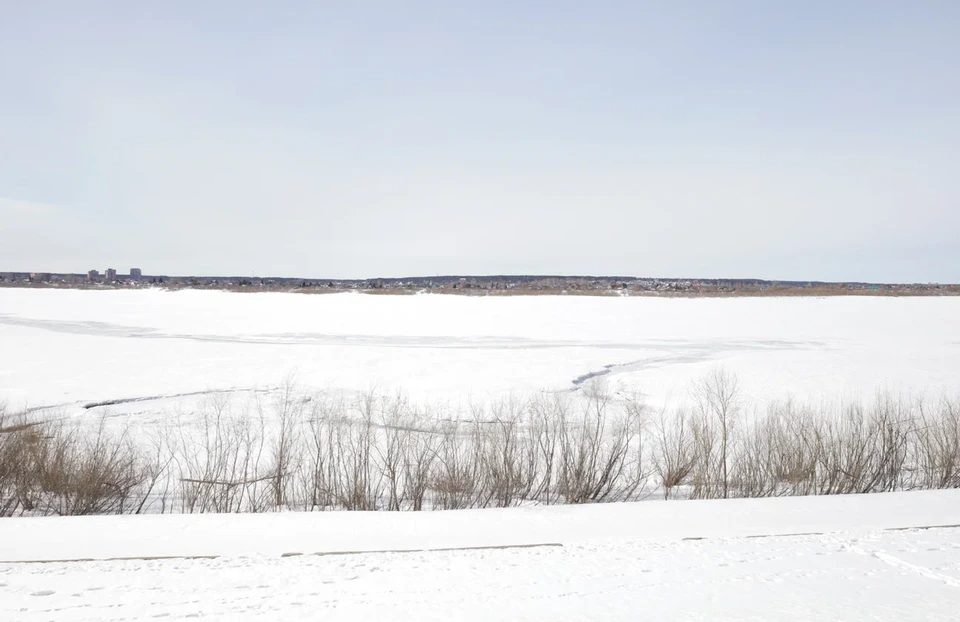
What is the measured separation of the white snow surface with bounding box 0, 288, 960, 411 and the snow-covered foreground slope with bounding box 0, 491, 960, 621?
6.18m

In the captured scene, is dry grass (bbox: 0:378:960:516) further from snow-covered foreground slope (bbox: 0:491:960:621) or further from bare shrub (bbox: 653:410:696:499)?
snow-covered foreground slope (bbox: 0:491:960:621)

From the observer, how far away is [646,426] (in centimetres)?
1234

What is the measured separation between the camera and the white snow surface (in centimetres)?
1580

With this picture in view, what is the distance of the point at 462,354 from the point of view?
2186cm

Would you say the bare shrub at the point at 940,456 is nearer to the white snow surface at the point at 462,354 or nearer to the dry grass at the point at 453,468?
the dry grass at the point at 453,468

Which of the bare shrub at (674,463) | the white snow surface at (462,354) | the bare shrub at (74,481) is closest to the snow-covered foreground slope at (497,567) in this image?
the bare shrub at (74,481)

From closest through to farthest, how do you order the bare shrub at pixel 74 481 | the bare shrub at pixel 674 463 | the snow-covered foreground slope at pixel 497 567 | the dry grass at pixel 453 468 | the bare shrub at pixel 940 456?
1. the snow-covered foreground slope at pixel 497 567
2. the bare shrub at pixel 74 481
3. the dry grass at pixel 453 468
4. the bare shrub at pixel 674 463
5. the bare shrub at pixel 940 456

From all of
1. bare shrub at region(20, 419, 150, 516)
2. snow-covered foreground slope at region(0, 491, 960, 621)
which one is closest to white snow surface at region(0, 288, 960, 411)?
bare shrub at region(20, 419, 150, 516)

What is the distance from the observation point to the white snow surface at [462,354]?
15797 mm

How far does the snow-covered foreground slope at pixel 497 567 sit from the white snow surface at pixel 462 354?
6.18 m

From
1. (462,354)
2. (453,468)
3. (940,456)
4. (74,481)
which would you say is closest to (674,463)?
(453,468)

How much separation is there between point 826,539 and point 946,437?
4628mm

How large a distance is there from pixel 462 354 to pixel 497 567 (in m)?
15.9

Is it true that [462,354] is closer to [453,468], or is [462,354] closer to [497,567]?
[453,468]
